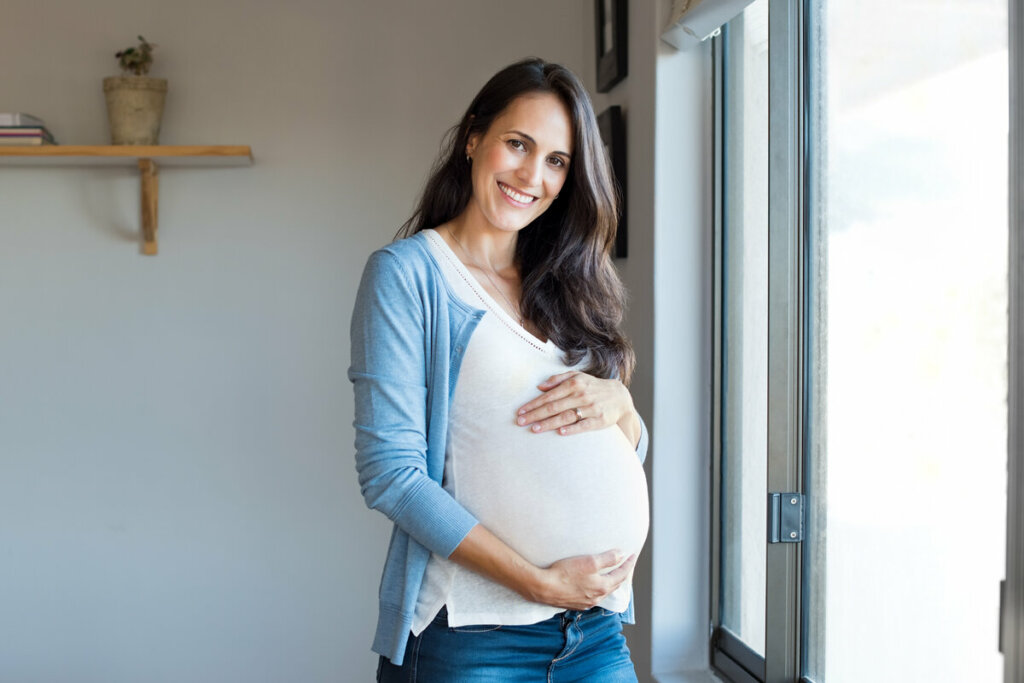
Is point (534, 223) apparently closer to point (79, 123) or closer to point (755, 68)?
point (755, 68)

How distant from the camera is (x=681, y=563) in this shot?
1.86 metres

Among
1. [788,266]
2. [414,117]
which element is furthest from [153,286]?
[788,266]

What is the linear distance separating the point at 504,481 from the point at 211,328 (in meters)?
1.67

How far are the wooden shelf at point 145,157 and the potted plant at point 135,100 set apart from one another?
0.03 metres

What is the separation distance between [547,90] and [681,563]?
97cm

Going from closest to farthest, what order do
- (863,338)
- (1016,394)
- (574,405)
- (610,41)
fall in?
(1016,394) → (574,405) → (863,338) → (610,41)

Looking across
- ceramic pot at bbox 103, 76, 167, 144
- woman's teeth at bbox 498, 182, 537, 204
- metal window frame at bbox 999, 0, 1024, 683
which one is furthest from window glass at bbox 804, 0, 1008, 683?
ceramic pot at bbox 103, 76, 167, 144

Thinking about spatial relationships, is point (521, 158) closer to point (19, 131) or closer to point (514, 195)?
point (514, 195)

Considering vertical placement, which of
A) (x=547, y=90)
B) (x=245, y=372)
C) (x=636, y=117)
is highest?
(x=636, y=117)

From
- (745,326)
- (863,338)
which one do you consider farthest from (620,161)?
(863,338)

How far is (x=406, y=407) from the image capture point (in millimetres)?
1081

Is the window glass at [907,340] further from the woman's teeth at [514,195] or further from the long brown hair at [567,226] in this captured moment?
the woman's teeth at [514,195]

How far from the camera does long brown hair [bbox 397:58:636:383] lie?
1.25 metres

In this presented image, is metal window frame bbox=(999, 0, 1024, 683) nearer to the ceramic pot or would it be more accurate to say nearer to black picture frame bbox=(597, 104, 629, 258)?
black picture frame bbox=(597, 104, 629, 258)
